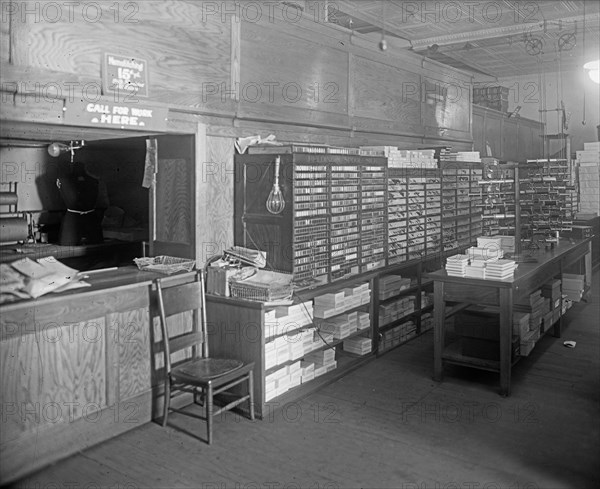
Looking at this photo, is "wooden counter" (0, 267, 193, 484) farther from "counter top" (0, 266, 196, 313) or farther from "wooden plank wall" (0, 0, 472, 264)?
"wooden plank wall" (0, 0, 472, 264)

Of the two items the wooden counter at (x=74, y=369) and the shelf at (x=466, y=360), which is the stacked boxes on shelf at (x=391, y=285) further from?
the wooden counter at (x=74, y=369)

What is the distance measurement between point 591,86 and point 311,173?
984cm

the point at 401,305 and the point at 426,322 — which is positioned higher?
the point at 401,305

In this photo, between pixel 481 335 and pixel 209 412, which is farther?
pixel 481 335

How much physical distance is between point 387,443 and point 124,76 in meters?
2.95

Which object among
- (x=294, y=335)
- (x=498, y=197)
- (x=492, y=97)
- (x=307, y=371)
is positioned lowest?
(x=307, y=371)

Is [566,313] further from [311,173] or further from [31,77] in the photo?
[31,77]

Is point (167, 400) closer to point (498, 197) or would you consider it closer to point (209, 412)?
point (209, 412)

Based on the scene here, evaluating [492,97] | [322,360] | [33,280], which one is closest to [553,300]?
[322,360]

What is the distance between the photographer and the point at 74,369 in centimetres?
388

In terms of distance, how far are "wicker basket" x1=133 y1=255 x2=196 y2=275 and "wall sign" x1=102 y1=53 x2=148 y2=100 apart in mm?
1228

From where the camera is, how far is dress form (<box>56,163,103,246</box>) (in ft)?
21.7

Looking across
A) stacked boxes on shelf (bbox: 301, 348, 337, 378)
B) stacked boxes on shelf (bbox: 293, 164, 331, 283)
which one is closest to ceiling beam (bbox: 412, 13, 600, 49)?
stacked boxes on shelf (bbox: 293, 164, 331, 283)

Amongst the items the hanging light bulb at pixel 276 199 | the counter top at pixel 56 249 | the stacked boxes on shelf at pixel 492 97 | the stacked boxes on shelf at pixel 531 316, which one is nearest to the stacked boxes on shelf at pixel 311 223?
the hanging light bulb at pixel 276 199
